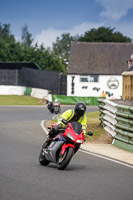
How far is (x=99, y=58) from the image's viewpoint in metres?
67.9

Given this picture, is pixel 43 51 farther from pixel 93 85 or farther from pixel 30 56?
pixel 93 85

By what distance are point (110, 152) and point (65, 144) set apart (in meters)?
4.56

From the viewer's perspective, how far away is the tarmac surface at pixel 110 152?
43.6 feet

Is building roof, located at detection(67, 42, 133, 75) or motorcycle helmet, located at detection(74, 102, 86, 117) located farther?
building roof, located at detection(67, 42, 133, 75)

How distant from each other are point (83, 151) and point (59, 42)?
154256mm

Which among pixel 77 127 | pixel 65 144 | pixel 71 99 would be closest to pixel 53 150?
pixel 65 144

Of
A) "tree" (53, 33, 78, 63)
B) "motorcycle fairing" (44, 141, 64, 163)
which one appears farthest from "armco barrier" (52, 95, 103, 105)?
"tree" (53, 33, 78, 63)

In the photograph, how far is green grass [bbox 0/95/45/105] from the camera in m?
47.3

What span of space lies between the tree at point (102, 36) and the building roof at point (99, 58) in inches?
995

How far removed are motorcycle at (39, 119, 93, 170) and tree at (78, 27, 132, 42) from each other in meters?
84.4

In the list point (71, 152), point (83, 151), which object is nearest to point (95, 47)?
point (83, 151)

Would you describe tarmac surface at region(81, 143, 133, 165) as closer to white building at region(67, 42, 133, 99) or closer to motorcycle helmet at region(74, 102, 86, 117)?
motorcycle helmet at region(74, 102, 86, 117)

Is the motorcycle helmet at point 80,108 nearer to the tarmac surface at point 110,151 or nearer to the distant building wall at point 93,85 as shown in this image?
the tarmac surface at point 110,151

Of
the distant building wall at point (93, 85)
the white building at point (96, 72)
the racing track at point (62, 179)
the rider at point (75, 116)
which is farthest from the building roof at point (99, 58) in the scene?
the rider at point (75, 116)
